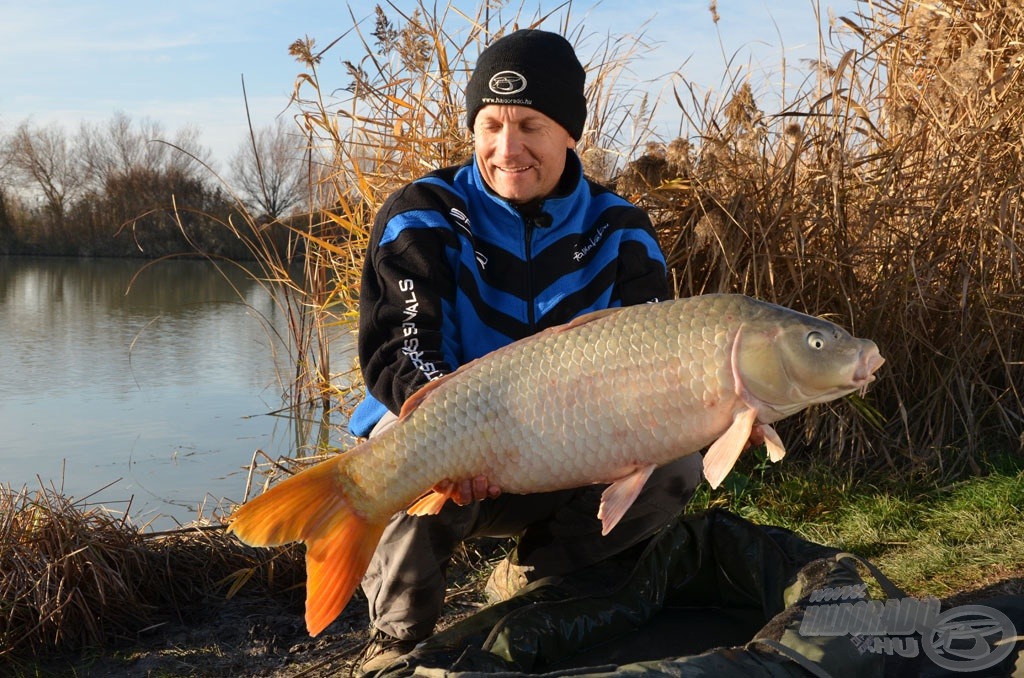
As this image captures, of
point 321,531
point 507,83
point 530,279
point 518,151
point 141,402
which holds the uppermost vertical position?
point 507,83

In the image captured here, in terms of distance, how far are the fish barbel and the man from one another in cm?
30

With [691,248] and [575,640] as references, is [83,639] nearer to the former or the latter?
[575,640]

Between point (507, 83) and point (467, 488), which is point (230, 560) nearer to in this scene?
point (467, 488)

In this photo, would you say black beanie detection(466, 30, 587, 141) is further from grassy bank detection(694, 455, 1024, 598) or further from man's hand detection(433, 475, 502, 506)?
grassy bank detection(694, 455, 1024, 598)

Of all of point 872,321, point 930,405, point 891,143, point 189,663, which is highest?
point 891,143

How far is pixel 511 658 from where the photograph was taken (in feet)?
6.02

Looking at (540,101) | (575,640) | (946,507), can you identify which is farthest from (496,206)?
(946,507)

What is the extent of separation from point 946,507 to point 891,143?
127 centimetres

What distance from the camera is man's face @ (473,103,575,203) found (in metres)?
2.16

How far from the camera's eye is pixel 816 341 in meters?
1.55

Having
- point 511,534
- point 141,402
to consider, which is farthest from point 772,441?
point 141,402

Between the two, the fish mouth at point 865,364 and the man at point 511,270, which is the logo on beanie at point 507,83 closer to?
the man at point 511,270

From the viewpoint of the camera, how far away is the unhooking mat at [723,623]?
5.34 feet

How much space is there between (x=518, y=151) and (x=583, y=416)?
0.78m
